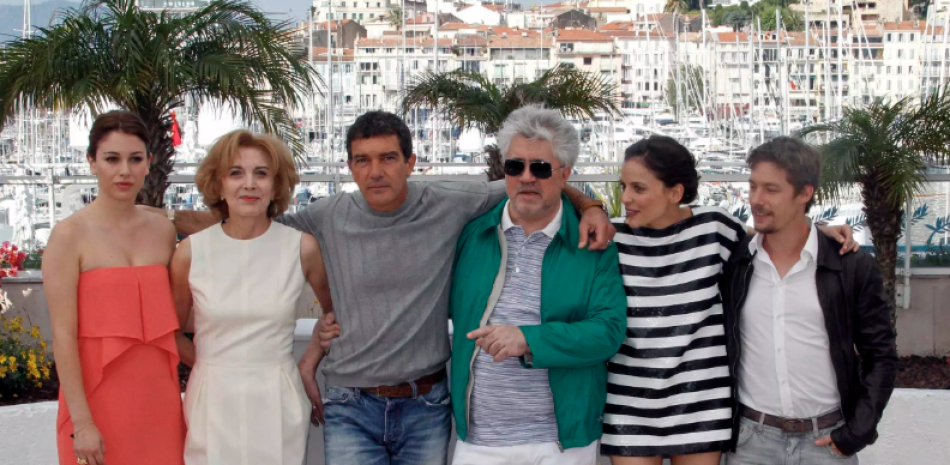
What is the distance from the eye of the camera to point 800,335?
2.96 m

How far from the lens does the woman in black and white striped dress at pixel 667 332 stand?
297cm

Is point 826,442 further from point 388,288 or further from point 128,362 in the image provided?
point 128,362

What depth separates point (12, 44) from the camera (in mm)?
7848

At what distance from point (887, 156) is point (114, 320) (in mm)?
7304

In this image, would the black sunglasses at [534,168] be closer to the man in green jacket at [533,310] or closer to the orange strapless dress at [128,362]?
the man in green jacket at [533,310]

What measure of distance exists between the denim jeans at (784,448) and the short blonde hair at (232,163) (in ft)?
5.88

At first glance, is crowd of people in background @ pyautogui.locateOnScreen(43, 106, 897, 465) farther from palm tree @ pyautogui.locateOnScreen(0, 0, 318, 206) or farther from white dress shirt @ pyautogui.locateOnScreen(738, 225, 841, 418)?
palm tree @ pyautogui.locateOnScreen(0, 0, 318, 206)

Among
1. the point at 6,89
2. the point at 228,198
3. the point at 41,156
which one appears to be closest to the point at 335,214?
the point at 228,198

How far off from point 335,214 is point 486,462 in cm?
103

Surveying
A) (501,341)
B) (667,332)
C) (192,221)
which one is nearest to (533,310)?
(501,341)

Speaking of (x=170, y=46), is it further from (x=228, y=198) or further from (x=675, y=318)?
(x=675, y=318)

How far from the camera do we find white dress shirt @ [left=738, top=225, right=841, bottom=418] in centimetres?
296

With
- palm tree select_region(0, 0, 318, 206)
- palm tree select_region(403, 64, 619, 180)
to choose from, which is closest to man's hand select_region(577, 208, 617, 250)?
palm tree select_region(0, 0, 318, 206)

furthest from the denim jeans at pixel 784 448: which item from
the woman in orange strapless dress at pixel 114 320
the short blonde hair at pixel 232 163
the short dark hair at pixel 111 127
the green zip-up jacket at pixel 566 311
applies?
the short dark hair at pixel 111 127
